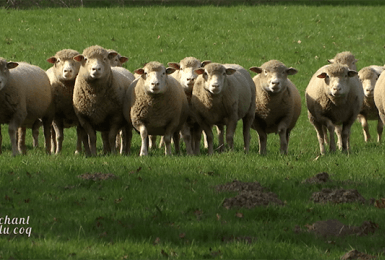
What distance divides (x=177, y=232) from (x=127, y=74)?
7420mm

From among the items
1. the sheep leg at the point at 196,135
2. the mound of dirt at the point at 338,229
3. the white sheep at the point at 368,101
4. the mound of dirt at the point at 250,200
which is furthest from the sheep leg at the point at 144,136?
the white sheep at the point at 368,101

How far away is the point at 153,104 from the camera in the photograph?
11273 millimetres

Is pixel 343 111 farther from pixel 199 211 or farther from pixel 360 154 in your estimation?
pixel 199 211

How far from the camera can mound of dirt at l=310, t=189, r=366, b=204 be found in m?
7.31

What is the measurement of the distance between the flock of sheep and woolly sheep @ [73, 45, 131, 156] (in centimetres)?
2

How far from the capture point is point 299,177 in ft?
27.7

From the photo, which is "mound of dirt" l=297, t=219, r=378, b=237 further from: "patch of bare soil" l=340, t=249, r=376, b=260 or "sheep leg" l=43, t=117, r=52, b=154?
"sheep leg" l=43, t=117, r=52, b=154

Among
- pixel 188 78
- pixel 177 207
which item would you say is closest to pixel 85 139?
pixel 188 78

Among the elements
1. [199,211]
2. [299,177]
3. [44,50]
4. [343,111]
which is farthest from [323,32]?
→ [199,211]

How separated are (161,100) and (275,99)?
2483 mm

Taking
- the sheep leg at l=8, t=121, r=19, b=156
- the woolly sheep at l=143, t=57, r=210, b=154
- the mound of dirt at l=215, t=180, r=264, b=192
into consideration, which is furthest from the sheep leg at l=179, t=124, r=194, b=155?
the mound of dirt at l=215, t=180, r=264, b=192

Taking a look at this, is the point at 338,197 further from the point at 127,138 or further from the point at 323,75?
the point at 127,138

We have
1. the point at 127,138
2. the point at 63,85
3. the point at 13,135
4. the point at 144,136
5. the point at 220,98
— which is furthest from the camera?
the point at 127,138

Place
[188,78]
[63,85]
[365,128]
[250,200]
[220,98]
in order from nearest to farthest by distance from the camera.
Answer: [250,200] < [220,98] < [63,85] < [188,78] < [365,128]
